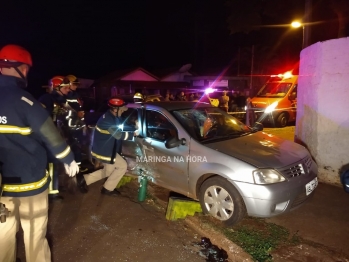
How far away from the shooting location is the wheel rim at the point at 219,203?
3963mm

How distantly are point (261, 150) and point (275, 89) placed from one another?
9531 mm

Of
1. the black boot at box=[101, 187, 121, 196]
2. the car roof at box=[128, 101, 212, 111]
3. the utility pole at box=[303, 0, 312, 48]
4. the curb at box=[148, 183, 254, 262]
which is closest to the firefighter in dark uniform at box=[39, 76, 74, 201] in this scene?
the black boot at box=[101, 187, 121, 196]

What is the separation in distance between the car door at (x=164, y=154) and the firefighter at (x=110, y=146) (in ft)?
1.51

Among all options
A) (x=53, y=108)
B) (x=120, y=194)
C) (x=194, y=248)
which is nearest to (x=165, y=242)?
(x=194, y=248)

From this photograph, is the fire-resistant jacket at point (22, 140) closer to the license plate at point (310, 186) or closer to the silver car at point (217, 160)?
the silver car at point (217, 160)

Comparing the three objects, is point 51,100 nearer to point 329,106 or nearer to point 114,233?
point 114,233

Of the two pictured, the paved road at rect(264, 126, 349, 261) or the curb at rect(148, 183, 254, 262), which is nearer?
the curb at rect(148, 183, 254, 262)

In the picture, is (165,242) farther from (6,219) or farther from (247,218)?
(6,219)

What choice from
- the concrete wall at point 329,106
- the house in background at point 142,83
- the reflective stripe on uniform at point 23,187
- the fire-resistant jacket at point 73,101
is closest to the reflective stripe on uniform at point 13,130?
the reflective stripe on uniform at point 23,187

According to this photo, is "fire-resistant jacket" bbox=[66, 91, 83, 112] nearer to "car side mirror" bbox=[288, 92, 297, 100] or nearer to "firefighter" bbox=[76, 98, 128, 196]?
"firefighter" bbox=[76, 98, 128, 196]

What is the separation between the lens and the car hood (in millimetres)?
3895

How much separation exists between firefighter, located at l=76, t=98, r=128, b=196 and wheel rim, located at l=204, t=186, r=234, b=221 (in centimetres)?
150

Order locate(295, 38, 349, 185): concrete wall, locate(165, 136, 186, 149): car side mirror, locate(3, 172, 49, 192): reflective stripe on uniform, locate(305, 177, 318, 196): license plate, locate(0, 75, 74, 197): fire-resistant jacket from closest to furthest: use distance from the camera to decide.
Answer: locate(0, 75, 74, 197): fire-resistant jacket
locate(3, 172, 49, 192): reflective stripe on uniform
locate(305, 177, 318, 196): license plate
locate(165, 136, 186, 149): car side mirror
locate(295, 38, 349, 185): concrete wall

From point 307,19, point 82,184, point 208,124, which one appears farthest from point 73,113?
point 307,19
